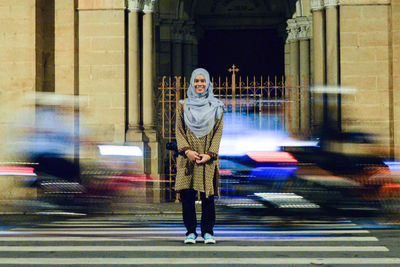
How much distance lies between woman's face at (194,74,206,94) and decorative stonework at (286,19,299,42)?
48.9 feet

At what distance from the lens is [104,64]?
55.1ft

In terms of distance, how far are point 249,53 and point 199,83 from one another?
754 inches

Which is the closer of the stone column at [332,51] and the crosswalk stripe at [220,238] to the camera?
the crosswalk stripe at [220,238]

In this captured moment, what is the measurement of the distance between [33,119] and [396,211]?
8.29m

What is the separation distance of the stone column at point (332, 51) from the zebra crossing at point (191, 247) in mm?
7608

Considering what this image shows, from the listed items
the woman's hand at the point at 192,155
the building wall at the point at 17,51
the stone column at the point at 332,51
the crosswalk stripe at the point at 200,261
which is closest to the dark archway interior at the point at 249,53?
the stone column at the point at 332,51

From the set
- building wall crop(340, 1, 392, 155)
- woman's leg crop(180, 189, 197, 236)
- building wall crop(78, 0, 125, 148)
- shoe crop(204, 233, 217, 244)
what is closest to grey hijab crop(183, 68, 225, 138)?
woman's leg crop(180, 189, 197, 236)

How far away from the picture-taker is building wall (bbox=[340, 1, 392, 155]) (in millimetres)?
16344

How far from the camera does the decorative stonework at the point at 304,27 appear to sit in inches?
846

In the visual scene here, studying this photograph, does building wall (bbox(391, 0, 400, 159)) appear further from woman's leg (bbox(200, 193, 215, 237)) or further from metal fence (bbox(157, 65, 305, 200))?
woman's leg (bbox(200, 193, 215, 237))

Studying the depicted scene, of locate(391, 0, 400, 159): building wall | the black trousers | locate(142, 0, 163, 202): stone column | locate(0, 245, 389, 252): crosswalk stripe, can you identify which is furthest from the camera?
locate(142, 0, 163, 202): stone column

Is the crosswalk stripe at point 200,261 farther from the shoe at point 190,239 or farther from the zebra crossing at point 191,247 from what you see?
the shoe at point 190,239

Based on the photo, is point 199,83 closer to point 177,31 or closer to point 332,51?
point 332,51

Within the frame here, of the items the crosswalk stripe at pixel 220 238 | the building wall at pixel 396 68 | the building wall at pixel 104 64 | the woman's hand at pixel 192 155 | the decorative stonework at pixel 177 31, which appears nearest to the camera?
the woman's hand at pixel 192 155
